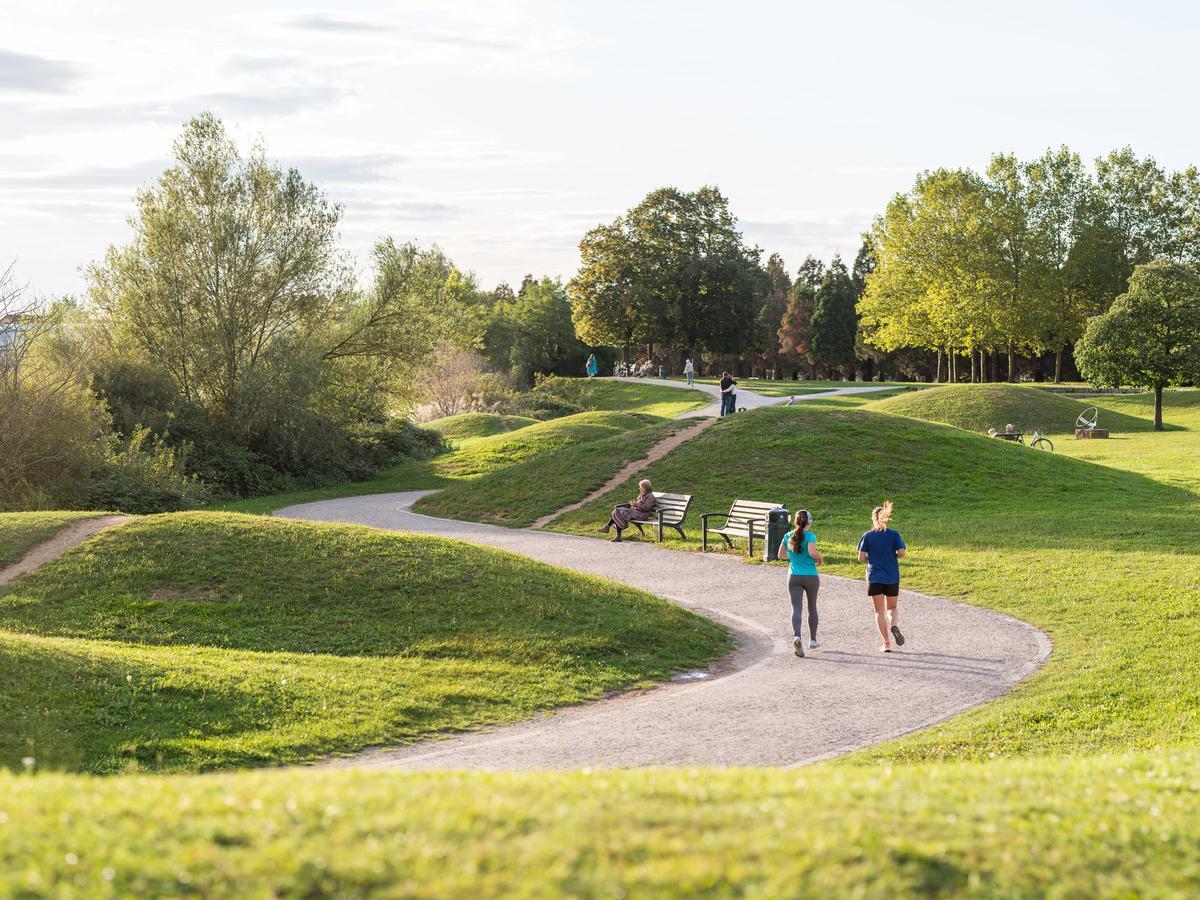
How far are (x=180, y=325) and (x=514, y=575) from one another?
2568 cm

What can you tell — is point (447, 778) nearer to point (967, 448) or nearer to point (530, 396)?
point (967, 448)

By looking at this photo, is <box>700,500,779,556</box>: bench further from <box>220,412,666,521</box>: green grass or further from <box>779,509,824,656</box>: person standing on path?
<box>220,412,666,521</box>: green grass

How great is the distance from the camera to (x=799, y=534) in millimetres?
14008

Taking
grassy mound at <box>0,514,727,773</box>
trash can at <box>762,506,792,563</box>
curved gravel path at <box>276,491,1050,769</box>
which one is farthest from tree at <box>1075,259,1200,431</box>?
grassy mound at <box>0,514,727,773</box>

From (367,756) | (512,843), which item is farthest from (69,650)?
(512,843)

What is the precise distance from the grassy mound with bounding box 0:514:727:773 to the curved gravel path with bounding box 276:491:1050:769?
25.3 inches

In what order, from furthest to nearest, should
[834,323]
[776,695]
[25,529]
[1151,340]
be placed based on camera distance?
[834,323] < [1151,340] < [25,529] < [776,695]

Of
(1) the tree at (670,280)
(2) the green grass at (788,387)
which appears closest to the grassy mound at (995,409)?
(2) the green grass at (788,387)

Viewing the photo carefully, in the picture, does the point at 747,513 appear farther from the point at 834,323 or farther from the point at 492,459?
the point at 834,323

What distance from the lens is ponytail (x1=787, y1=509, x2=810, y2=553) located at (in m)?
13.9

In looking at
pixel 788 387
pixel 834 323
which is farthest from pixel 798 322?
pixel 788 387

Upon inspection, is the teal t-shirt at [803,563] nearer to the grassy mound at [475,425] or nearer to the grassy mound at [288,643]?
the grassy mound at [288,643]

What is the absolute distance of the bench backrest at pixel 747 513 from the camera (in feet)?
74.8

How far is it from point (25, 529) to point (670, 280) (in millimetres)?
62650
